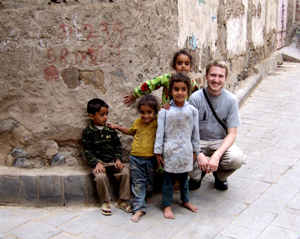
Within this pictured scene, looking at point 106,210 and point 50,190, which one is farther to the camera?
point 50,190

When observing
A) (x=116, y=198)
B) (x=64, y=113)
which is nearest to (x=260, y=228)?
(x=116, y=198)

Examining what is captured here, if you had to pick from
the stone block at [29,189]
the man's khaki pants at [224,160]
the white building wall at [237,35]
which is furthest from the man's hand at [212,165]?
the white building wall at [237,35]

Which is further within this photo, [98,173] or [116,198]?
[116,198]

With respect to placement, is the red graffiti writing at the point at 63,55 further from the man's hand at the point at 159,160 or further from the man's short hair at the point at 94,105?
the man's hand at the point at 159,160

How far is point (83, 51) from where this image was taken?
309cm

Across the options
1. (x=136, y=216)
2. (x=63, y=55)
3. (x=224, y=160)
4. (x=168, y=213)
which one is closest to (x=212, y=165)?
(x=224, y=160)

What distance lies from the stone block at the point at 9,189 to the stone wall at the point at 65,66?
18 cm

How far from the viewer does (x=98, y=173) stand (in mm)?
2930

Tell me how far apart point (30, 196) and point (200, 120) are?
5.50 ft

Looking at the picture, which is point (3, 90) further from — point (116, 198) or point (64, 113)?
point (116, 198)

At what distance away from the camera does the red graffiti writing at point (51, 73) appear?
3.07m

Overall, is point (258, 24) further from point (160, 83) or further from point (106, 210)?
point (106, 210)

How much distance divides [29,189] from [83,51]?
131cm

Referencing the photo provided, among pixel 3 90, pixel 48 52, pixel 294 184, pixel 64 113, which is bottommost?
pixel 294 184
